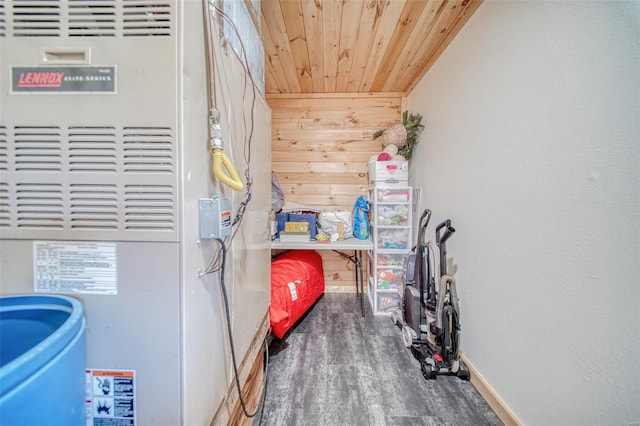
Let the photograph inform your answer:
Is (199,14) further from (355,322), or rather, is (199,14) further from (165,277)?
(355,322)

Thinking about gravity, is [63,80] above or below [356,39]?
below

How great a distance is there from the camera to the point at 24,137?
0.54 metres

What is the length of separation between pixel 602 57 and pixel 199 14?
1354 mm

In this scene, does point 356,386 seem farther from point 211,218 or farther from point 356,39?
point 356,39

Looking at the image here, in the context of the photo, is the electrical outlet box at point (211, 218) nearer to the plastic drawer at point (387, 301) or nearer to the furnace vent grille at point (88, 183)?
the furnace vent grille at point (88, 183)

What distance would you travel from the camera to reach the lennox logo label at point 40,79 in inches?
21.0

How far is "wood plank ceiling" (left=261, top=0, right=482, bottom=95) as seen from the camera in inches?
60.2

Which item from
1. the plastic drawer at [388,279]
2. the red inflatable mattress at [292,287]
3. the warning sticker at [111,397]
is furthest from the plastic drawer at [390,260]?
the warning sticker at [111,397]

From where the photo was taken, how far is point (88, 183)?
559 millimetres

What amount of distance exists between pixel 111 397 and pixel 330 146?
2.62 meters

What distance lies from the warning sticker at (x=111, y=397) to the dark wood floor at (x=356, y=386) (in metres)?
0.87

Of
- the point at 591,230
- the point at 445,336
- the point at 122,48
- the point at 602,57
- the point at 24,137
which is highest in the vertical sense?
the point at 602,57

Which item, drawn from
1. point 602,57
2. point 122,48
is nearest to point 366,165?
point 602,57

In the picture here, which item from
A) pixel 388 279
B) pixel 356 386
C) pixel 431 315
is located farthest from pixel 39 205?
pixel 388 279
